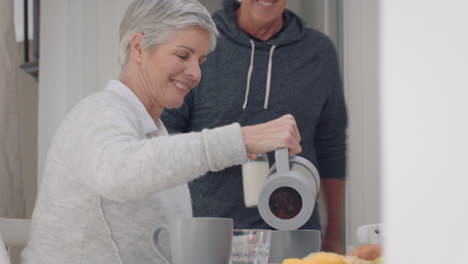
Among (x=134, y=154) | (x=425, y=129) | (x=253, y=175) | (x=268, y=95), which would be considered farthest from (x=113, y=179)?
(x=268, y=95)

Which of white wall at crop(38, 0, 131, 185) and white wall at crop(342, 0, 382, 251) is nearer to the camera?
white wall at crop(342, 0, 382, 251)

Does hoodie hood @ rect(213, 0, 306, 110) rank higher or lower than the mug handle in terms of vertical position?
higher

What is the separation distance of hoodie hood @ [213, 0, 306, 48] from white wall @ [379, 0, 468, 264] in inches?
49.0

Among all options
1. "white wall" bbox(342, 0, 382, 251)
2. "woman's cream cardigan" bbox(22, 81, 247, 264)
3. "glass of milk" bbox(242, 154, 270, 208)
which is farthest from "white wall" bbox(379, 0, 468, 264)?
"white wall" bbox(342, 0, 382, 251)

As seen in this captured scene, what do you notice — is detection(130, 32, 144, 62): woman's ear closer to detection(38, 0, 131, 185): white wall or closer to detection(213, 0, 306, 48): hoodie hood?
detection(213, 0, 306, 48): hoodie hood

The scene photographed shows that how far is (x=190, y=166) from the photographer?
2.09 ft

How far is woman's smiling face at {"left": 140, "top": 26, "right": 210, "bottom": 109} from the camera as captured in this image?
0.98 metres

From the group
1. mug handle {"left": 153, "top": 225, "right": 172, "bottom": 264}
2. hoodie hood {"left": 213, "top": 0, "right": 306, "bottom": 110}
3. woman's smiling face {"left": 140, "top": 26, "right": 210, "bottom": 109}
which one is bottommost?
mug handle {"left": 153, "top": 225, "right": 172, "bottom": 264}

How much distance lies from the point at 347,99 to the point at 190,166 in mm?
884

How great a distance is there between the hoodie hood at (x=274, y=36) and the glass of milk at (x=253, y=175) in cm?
32

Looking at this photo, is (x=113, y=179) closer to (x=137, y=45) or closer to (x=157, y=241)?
(x=157, y=241)

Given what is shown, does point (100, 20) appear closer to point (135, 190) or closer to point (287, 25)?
point (287, 25)

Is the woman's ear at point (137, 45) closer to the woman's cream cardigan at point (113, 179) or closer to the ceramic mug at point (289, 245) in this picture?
→ the woman's cream cardigan at point (113, 179)

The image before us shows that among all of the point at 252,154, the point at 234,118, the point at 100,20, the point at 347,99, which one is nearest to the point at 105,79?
the point at 100,20
